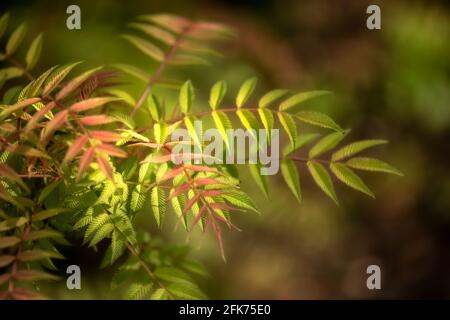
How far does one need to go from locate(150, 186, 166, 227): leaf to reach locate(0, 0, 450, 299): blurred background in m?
2.02

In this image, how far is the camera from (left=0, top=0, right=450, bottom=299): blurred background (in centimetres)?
324

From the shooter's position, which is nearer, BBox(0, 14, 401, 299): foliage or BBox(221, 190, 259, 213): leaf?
BBox(0, 14, 401, 299): foliage

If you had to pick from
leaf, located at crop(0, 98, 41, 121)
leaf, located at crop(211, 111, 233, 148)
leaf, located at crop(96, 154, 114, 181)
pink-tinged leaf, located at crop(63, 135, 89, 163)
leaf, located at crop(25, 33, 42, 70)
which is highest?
leaf, located at crop(25, 33, 42, 70)

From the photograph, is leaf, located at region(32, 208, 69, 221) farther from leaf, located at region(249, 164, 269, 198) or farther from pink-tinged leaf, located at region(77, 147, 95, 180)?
leaf, located at region(249, 164, 269, 198)

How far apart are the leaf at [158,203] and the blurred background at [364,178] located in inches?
79.4

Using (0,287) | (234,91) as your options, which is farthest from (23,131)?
(234,91)

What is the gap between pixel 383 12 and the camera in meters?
3.41

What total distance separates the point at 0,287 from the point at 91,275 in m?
1.46

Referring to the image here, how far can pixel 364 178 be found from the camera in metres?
3.23

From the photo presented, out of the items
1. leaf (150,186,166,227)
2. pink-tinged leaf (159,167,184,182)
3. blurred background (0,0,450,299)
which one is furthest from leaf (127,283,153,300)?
blurred background (0,0,450,299)

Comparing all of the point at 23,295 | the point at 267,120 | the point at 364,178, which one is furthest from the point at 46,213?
the point at 364,178

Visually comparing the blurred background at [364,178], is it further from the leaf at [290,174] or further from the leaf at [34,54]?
the leaf at [290,174]

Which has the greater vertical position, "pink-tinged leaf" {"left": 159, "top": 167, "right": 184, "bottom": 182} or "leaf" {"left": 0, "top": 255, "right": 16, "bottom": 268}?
"pink-tinged leaf" {"left": 159, "top": 167, "right": 184, "bottom": 182}
